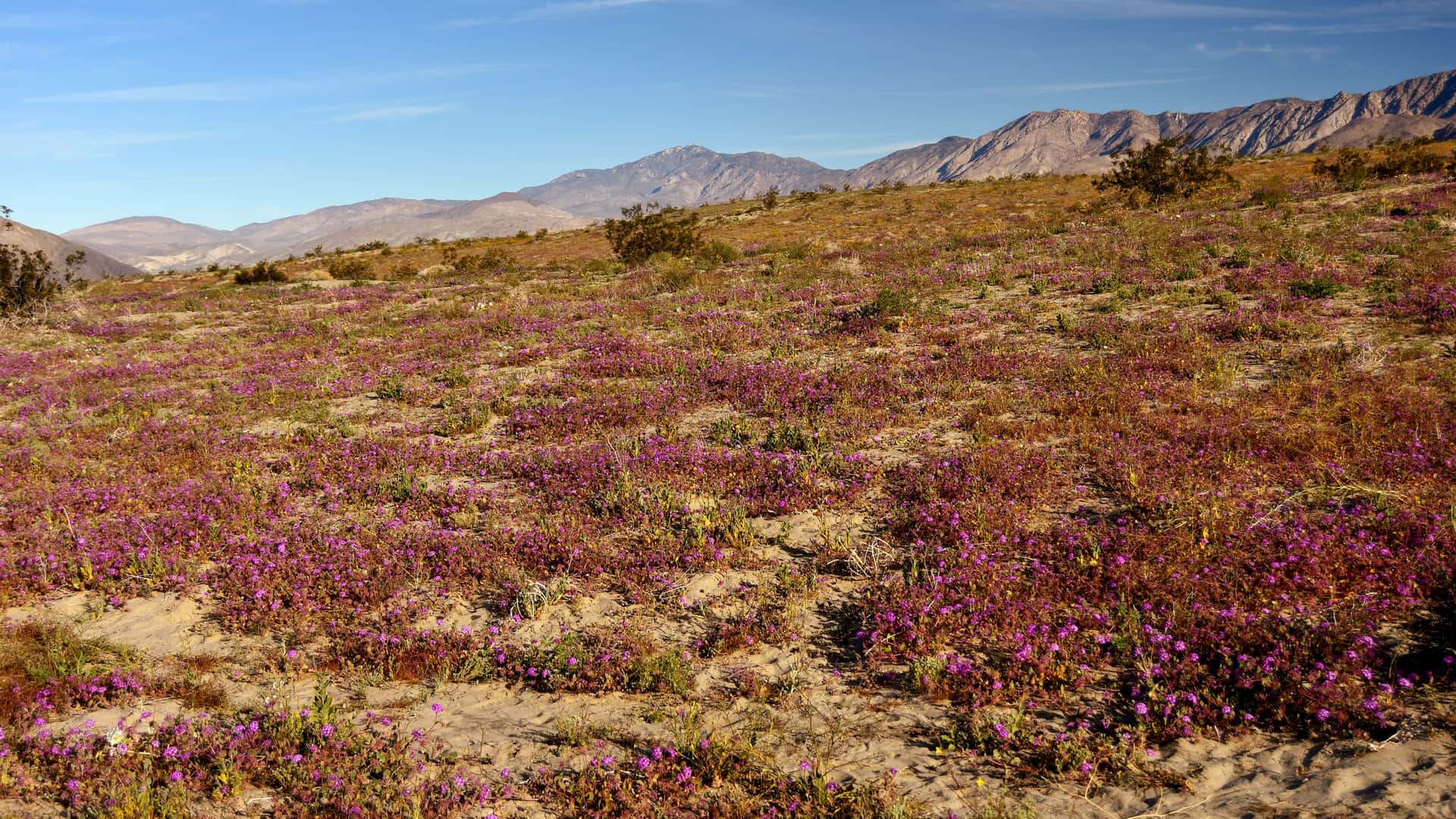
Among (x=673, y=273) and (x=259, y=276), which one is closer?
(x=673, y=273)

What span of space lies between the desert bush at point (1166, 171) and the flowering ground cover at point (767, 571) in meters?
21.7

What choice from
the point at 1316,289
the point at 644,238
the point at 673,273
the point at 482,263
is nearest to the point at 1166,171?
the point at 1316,289

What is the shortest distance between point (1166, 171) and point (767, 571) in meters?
36.1

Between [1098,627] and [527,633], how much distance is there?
14.9ft

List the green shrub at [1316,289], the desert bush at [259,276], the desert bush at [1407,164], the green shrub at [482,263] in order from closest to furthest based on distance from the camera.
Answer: the green shrub at [1316,289], the desert bush at [1407,164], the desert bush at [259,276], the green shrub at [482,263]

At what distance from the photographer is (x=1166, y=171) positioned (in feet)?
107

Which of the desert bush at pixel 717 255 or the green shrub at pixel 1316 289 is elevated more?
the desert bush at pixel 717 255

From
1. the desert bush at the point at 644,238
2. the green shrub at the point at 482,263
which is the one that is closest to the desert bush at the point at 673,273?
the desert bush at the point at 644,238

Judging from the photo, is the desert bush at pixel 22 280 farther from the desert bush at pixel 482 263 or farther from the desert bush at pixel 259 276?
the desert bush at pixel 482 263

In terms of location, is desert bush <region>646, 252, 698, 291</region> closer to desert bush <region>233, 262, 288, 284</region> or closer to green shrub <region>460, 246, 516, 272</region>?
green shrub <region>460, 246, 516, 272</region>

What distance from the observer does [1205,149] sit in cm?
3391

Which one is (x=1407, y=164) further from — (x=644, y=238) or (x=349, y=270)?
→ (x=349, y=270)

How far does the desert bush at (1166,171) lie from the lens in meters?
32.5

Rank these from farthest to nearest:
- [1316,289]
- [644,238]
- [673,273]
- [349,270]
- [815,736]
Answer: [349,270], [644,238], [673,273], [1316,289], [815,736]
